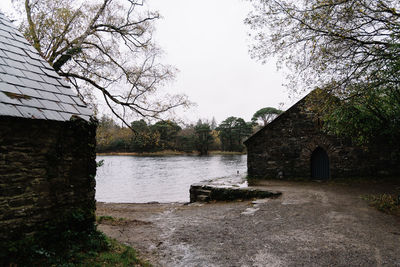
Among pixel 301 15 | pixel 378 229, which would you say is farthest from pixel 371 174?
pixel 301 15

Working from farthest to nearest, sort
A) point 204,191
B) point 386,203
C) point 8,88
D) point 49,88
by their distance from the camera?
point 204,191, point 386,203, point 49,88, point 8,88

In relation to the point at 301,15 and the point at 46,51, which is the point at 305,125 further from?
the point at 46,51

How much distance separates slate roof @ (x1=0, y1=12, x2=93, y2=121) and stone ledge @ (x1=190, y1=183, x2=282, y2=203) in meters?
6.90

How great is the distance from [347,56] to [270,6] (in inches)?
102

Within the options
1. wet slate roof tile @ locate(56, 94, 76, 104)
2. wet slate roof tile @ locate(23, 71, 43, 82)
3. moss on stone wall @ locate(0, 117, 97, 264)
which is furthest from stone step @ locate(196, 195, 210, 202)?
wet slate roof tile @ locate(23, 71, 43, 82)

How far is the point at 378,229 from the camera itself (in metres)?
5.31

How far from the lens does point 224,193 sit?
1016 cm

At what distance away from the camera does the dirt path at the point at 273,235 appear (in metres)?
4.18

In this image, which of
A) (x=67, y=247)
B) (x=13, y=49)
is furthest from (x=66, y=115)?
(x=67, y=247)

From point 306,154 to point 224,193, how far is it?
5.29 metres

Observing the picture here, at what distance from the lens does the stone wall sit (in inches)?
138

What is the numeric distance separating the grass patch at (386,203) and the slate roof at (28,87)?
7964mm

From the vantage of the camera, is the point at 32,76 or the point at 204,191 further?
the point at 204,191

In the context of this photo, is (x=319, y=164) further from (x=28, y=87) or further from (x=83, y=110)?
(x=28, y=87)
